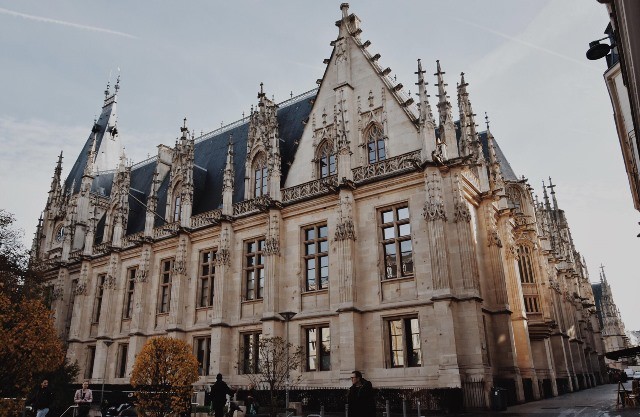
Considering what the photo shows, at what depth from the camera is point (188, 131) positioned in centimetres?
3228

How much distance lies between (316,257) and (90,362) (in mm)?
20161

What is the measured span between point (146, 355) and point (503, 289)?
1586 cm

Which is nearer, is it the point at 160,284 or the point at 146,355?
the point at 146,355

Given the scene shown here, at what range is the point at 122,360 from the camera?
30.7 m

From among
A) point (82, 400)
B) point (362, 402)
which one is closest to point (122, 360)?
point (82, 400)

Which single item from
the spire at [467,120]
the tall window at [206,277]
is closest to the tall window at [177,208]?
the tall window at [206,277]

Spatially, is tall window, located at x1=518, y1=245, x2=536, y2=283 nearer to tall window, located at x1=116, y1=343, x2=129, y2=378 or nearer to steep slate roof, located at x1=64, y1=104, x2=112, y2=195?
tall window, located at x1=116, y1=343, x2=129, y2=378

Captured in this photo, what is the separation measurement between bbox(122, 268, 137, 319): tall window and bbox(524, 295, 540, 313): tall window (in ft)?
83.4

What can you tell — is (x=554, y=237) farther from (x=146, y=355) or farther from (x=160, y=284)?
(x=146, y=355)

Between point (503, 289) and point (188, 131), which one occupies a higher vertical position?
point (188, 131)

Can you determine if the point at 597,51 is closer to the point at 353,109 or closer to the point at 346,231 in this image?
the point at 346,231

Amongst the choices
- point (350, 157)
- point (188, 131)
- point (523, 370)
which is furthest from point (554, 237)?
point (188, 131)

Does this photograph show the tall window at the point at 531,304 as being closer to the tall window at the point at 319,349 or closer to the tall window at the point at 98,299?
the tall window at the point at 319,349

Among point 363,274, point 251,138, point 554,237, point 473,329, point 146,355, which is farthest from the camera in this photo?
point 554,237
